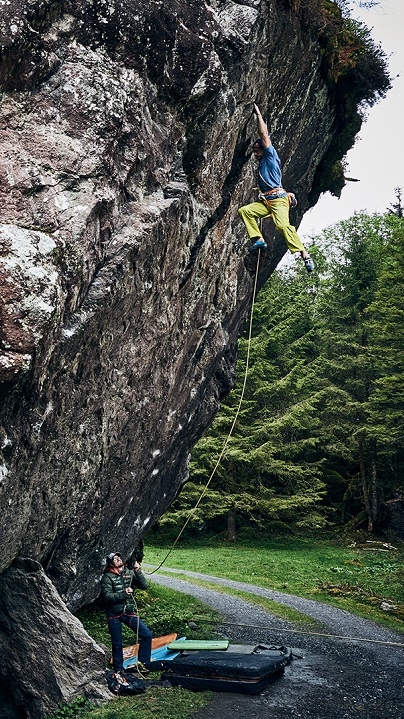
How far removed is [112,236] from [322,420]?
79.2ft

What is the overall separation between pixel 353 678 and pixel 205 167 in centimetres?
931

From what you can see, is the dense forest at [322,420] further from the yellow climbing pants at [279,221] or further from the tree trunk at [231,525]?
the yellow climbing pants at [279,221]

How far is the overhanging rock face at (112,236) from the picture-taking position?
7773mm

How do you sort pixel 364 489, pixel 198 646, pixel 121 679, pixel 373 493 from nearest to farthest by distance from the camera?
pixel 121 679
pixel 198 646
pixel 373 493
pixel 364 489

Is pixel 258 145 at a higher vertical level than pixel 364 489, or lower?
higher

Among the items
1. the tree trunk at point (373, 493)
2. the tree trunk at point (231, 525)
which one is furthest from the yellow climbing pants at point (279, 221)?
the tree trunk at point (231, 525)

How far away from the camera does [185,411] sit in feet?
44.4

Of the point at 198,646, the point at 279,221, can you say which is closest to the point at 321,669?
the point at 198,646

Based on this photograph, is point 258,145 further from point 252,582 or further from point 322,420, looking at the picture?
point 322,420

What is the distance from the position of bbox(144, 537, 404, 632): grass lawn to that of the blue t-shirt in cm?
1058

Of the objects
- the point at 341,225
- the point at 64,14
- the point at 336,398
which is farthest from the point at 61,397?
the point at 341,225

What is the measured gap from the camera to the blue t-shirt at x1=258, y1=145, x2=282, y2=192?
1048 cm

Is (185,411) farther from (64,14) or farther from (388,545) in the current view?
(388,545)

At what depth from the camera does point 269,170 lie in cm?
1065
